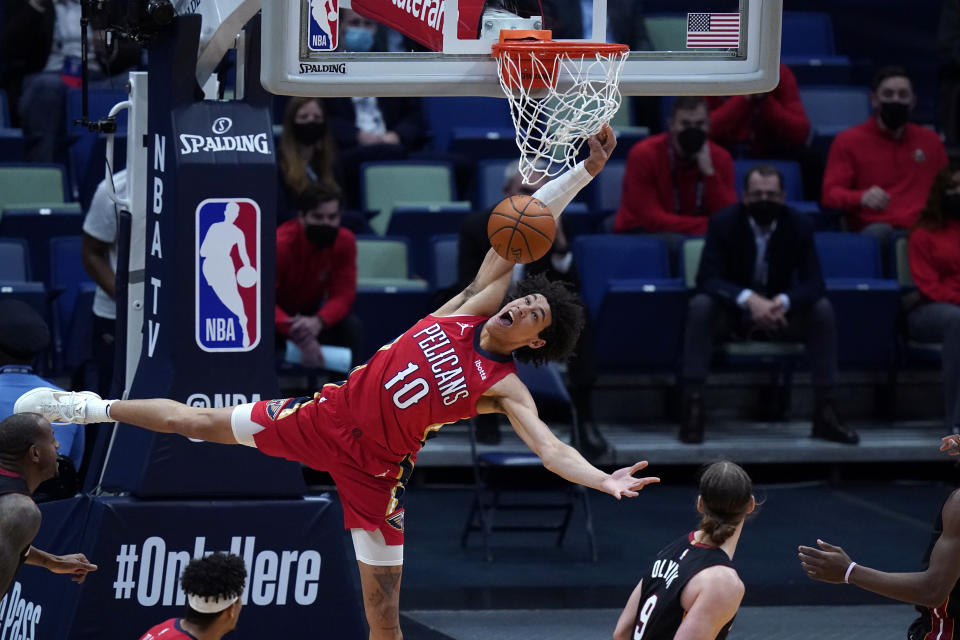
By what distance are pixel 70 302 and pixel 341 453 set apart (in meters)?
4.03

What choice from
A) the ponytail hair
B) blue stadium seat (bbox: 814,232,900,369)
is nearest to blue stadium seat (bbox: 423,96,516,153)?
blue stadium seat (bbox: 814,232,900,369)

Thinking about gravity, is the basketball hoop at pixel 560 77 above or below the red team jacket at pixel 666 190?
above

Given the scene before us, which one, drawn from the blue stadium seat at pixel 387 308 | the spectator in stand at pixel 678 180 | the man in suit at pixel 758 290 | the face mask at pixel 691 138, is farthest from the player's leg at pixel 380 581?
the face mask at pixel 691 138

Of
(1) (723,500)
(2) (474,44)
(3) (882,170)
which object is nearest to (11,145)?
(2) (474,44)

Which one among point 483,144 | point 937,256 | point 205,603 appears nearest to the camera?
point 205,603

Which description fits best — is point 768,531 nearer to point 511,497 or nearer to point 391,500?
point 511,497

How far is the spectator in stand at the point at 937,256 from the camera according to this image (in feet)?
33.5

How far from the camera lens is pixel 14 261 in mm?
9414

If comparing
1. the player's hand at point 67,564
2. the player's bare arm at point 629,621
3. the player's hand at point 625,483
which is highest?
the player's hand at point 625,483

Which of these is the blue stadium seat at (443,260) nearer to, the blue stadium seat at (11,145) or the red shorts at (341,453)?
the blue stadium seat at (11,145)

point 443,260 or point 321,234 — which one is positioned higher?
point 321,234

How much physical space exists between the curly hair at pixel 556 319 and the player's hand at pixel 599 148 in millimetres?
490

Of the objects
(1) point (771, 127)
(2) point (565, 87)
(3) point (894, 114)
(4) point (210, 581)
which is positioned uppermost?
(2) point (565, 87)

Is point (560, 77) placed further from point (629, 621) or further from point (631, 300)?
point (631, 300)
